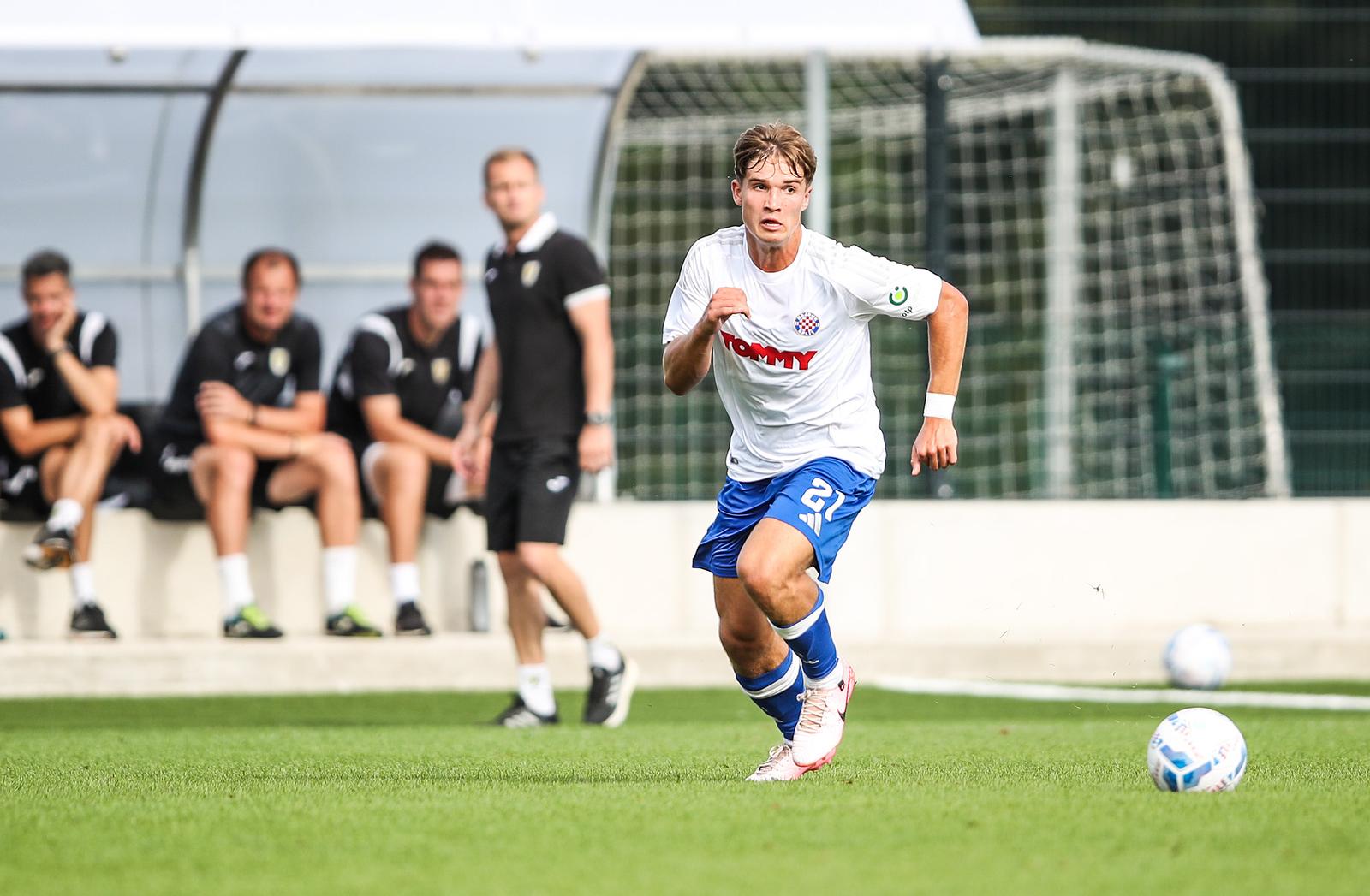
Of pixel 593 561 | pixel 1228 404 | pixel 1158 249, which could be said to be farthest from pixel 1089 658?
pixel 1158 249

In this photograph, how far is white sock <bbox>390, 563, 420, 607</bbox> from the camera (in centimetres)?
1011

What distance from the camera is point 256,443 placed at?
398 inches

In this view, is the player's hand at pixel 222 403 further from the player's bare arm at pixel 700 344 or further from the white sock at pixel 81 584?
the player's bare arm at pixel 700 344

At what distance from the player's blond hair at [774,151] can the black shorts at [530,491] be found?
2.74 m

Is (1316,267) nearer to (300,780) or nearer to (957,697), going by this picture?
(957,697)

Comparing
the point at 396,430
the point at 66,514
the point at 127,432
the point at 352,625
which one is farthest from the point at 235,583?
the point at 396,430

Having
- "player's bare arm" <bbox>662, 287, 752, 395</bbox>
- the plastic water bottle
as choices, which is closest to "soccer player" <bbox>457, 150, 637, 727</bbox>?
the plastic water bottle

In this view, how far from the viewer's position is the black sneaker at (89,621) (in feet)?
32.7

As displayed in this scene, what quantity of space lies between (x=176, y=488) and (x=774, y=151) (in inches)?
220

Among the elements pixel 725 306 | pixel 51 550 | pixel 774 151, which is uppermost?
pixel 774 151

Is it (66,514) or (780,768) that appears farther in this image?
(66,514)

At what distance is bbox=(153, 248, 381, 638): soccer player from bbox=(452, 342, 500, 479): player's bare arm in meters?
1.30

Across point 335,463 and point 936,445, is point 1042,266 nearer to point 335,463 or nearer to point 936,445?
point 335,463

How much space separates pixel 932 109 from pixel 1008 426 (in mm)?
2035
